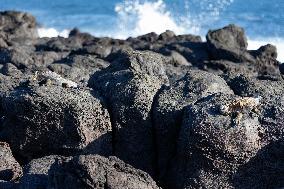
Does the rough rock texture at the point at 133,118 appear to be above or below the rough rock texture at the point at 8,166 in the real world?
above

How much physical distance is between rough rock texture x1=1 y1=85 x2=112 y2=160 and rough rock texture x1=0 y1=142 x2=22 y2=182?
0.76 feet

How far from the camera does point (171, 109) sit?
5977 millimetres

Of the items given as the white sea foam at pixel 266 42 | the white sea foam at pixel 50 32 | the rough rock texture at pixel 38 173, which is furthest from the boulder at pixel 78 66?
the white sea foam at pixel 50 32

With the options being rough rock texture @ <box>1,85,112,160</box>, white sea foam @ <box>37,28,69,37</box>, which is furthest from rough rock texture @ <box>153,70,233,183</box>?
white sea foam @ <box>37,28,69,37</box>

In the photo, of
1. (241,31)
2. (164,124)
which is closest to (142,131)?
(164,124)

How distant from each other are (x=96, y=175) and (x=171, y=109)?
1439mm

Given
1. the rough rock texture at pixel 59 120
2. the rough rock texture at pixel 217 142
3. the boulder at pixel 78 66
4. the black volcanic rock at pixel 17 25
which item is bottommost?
the rough rock texture at pixel 217 142

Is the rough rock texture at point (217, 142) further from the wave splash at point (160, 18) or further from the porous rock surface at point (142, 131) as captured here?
the wave splash at point (160, 18)

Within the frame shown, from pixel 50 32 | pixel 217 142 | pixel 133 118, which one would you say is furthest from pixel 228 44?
pixel 50 32

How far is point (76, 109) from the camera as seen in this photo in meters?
5.98

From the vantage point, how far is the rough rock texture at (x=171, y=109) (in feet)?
19.5

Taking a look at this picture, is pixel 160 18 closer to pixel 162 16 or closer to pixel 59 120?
pixel 162 16

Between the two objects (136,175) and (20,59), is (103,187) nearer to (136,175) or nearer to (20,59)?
(136,175)

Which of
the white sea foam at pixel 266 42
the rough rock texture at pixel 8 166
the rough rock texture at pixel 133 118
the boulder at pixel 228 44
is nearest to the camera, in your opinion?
the rough rock texture at pixel 8 166
